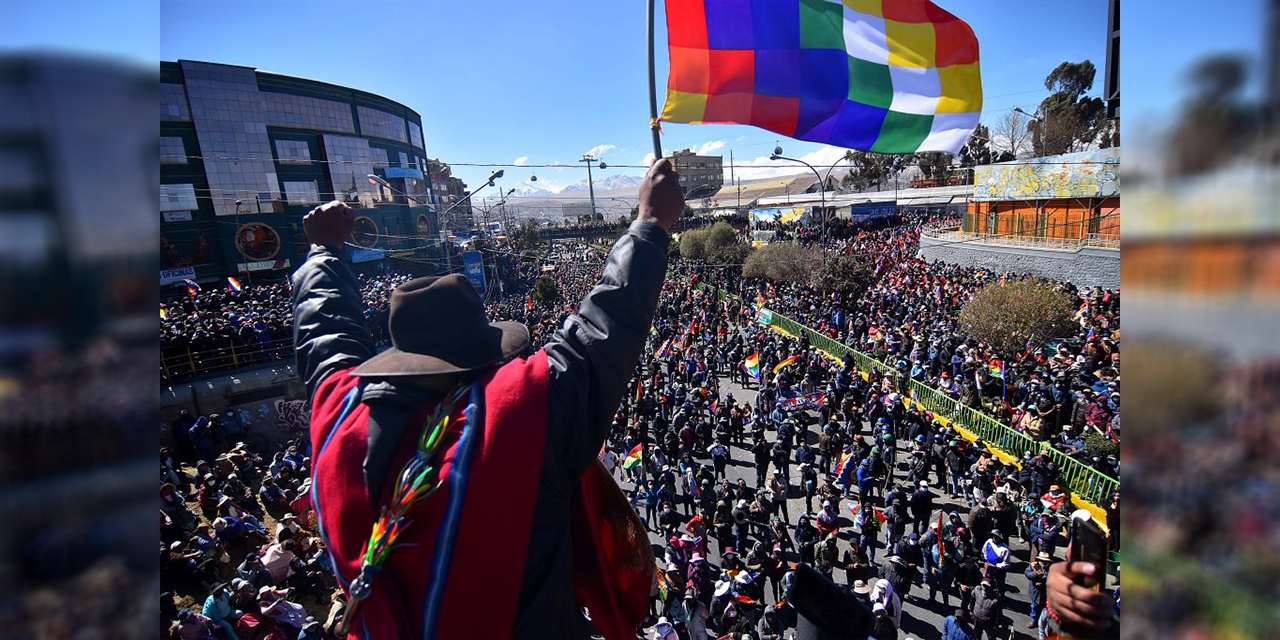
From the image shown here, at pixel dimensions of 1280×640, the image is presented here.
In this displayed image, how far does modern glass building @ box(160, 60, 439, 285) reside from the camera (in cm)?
2562

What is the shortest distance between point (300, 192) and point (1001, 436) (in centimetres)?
3339

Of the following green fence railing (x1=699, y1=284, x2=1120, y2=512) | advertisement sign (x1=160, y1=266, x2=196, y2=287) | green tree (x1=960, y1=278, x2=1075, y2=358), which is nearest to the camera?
green fence railing (x1=699, y1=284, x2=1120, y2=512)

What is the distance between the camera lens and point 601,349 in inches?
65.1

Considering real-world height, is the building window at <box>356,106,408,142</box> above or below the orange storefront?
above

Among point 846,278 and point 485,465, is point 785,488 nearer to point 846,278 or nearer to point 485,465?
point 485,465

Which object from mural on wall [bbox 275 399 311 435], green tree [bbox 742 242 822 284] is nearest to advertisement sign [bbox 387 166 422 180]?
green tree [bbox 742 242 822 284]

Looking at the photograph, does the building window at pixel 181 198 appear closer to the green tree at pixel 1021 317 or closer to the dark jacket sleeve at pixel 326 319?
the dark jacket sleeve at pixel 326 319

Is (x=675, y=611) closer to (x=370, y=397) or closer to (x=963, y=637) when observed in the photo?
(x=963, y=637)

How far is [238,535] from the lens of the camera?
26.0 ft

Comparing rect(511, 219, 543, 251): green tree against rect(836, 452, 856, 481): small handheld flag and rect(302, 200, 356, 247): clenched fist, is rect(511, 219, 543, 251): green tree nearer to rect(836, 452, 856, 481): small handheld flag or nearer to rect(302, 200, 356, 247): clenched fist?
rect(836, 452, 856, 481): small handheld flag

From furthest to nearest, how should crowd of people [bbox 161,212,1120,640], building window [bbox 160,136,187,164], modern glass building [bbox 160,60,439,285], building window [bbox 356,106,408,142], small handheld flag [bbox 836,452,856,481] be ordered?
building window [bbox 356,106,408,142] → modern glass building [bbox 160,60,439,285] → building window [bbox 160,136,187,164] → small handheld flag [bbox 836,452,856,481] → crowd of people [bbox 161,212,1120,640]

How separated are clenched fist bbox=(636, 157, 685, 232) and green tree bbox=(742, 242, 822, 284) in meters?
25.5

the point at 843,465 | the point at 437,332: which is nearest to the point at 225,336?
the point at 843,465

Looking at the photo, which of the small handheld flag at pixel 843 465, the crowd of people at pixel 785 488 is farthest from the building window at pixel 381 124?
the small handheld flag at pixel 843 465
